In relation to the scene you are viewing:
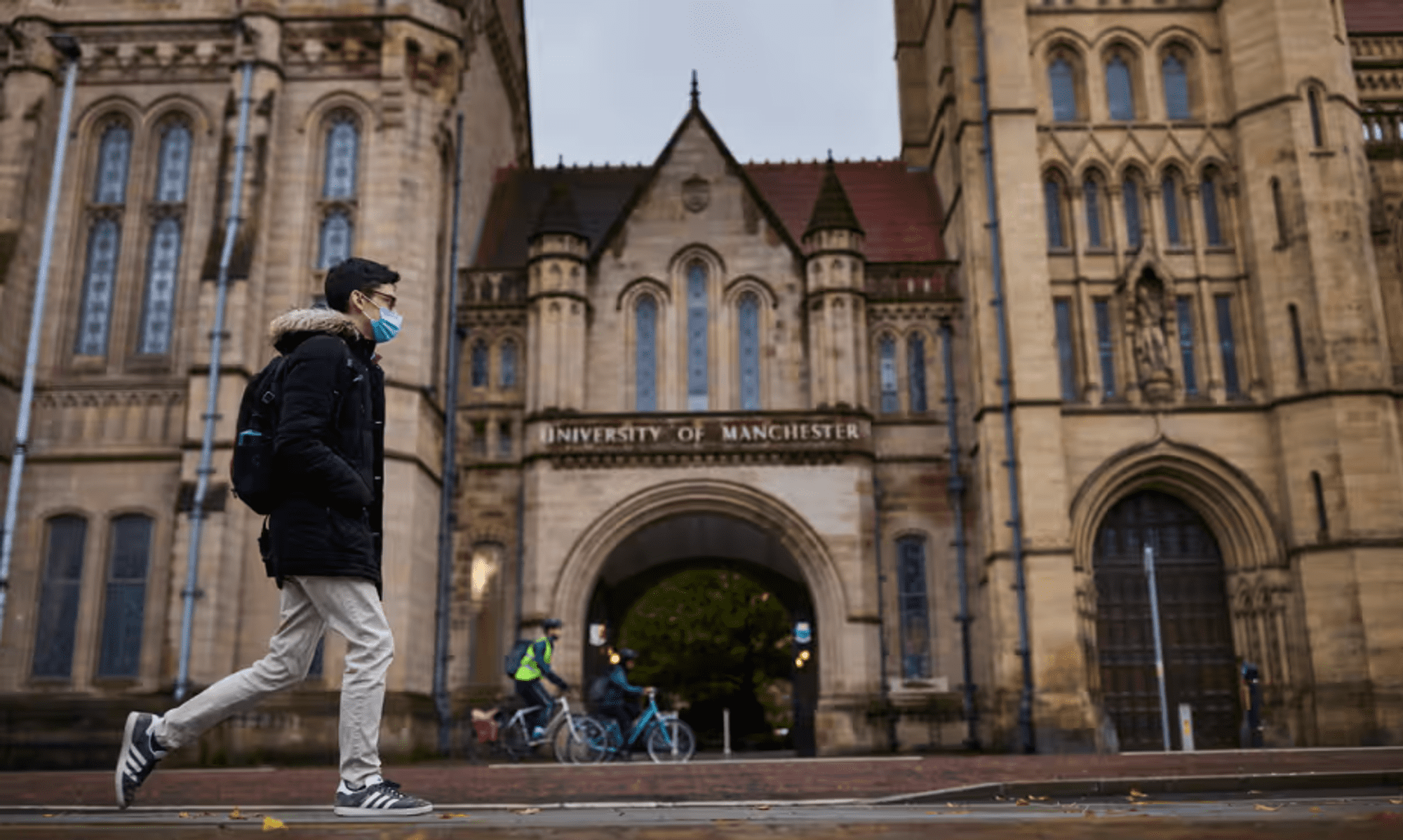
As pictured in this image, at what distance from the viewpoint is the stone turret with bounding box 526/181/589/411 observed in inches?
877

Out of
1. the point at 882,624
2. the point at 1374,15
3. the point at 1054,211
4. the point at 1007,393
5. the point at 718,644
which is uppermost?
the point at 1374,15

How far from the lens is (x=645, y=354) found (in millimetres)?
23328

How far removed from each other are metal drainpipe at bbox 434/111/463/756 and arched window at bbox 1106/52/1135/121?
1302 centimetres

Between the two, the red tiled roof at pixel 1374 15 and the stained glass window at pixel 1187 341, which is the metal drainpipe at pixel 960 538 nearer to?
the stained glass window at pixel 1187 341

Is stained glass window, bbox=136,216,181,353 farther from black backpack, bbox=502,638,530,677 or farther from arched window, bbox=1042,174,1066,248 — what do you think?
arched window, bbox=1042,174,1066,248

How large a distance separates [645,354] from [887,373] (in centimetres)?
477

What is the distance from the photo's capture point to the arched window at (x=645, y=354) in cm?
2300

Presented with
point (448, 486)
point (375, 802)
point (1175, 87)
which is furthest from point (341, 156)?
point (375, 802)

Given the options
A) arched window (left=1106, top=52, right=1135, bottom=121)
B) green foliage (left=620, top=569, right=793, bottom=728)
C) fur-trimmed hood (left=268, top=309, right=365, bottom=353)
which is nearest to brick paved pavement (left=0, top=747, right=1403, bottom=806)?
fur-trimmed hood (left=268, top=309, right=365, bottom=353)

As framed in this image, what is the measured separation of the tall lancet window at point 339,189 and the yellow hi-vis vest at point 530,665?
901 cm

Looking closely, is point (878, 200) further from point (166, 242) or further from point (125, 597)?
point (125, 597)

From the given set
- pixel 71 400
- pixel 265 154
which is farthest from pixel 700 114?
pixel 71 400

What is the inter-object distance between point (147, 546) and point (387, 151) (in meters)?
8.01

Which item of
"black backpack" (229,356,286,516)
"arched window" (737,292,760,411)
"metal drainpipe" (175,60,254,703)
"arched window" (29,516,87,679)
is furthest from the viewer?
"arched window" (737,292,760,411)
